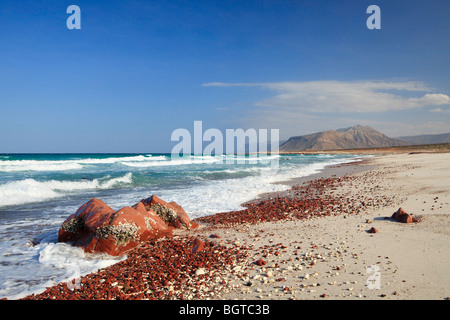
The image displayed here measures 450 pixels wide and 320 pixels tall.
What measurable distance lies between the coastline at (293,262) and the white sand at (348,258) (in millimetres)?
13

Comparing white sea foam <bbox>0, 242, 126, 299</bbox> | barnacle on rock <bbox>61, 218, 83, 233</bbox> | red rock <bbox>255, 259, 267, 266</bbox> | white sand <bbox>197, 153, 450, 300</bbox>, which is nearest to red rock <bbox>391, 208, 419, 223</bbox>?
white sand <bbox>197, 153, 450, 300</bbox>

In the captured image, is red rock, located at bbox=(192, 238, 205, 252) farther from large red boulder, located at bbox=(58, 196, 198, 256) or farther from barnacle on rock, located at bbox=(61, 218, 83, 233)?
barnacle on rock, located at bbox=(61, 218, 83, 233)

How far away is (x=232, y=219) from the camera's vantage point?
8305 mm

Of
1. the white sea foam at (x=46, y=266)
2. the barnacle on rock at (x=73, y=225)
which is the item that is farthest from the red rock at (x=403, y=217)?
the barnacle on rock at (x=73, y=225)

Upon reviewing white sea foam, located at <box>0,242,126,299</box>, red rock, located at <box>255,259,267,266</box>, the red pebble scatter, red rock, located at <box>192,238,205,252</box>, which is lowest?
white sea foam, located at <box>0,242,126,299</box>

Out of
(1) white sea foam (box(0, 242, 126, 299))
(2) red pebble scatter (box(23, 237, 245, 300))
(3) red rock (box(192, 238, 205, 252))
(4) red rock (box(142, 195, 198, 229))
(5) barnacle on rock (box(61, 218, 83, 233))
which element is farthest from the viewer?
(4) red rock (box(142, 195, 198, 229))

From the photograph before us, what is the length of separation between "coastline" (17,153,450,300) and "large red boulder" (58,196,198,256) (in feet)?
1.26

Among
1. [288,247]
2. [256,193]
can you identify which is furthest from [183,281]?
[256,193]

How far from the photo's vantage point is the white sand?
3652 mm
